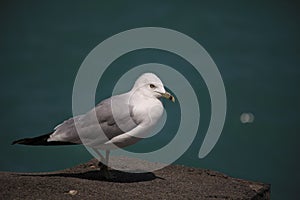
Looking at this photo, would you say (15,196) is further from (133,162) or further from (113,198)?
(133,162)

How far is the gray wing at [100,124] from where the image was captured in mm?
3857

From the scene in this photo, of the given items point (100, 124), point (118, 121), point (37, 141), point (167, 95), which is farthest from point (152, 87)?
point (37, 141)

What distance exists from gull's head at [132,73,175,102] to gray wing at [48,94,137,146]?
0.16m

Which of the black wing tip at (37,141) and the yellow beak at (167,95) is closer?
the yellow beak at (167,95)

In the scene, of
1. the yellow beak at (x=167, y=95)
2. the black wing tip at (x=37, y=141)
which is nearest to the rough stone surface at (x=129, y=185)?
A: the black wing tip at (x=37, y=141)

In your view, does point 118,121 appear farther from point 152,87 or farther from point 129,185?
point 129,185

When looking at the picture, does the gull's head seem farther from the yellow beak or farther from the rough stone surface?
the rough stone surface

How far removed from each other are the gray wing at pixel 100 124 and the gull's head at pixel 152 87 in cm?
16

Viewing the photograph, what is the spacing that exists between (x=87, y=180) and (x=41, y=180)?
34cm

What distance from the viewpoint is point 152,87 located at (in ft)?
12.8

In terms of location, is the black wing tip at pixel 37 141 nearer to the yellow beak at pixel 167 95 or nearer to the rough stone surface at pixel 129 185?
the rough stone surface at pixel 129 185

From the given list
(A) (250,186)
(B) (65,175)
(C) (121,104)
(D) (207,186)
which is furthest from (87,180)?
(A) (250,186)

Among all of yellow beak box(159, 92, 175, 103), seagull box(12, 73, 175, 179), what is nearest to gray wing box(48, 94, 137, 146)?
seagull box(12, 73, 175, 179)

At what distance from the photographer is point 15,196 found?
3.42 metres
